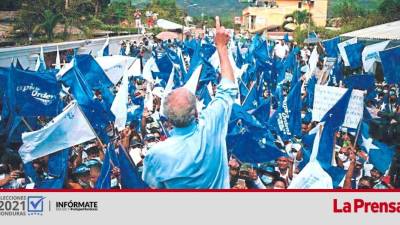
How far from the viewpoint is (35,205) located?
158 inches

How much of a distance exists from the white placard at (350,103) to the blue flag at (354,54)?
3.62 metres

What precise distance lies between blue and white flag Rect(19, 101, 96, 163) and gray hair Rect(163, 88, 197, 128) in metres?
1.66

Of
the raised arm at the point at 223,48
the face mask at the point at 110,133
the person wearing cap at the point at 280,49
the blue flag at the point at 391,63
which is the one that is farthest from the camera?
the person wearing cap at the point at 280,49

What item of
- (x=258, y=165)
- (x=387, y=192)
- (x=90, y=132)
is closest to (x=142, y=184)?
(x=90, y=132)

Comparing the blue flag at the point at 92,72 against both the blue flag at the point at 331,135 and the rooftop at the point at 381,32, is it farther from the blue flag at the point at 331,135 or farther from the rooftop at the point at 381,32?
the rooftop at the point at 381,32

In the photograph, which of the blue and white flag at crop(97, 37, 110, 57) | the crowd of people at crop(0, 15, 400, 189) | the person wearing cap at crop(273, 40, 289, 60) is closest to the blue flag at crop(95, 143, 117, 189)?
the crowd of people at crop(0, 15, 400, 189)

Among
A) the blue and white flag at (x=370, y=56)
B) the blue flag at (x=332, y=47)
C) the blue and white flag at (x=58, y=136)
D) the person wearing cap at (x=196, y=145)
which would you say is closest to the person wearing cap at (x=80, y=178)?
the blue and white flag at (x=58, y=136)

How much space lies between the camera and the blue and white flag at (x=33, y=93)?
16.2ft

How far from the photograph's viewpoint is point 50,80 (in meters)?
5.09

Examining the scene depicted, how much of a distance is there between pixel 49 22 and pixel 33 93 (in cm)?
67

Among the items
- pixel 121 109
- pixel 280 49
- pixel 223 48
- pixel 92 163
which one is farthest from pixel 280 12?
pixel 223 48

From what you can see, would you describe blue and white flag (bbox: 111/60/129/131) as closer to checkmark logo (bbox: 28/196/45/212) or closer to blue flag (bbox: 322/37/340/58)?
checkmark logo (bbox: 28/196/45/212)

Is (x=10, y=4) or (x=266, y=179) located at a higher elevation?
(x=10, y=4)

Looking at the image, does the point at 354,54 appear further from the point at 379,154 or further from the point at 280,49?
the point at 379,154
